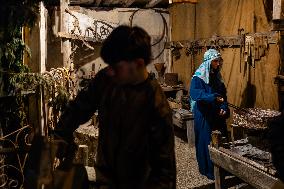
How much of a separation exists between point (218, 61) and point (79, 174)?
16.6 feet

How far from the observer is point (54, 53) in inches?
474

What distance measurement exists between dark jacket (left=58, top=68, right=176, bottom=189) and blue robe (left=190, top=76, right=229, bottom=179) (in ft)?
14.1

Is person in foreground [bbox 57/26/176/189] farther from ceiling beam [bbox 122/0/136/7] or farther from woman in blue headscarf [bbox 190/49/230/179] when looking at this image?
ceiling beam [bbox 122/0/136/7]

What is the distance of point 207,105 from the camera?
698 cm

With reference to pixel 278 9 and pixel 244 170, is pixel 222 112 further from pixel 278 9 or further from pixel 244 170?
pixel 278 9

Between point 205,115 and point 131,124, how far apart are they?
4.58 m

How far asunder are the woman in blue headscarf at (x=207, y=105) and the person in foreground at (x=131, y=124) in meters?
4.30

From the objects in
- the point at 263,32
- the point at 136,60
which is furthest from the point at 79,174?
the point at 263,32

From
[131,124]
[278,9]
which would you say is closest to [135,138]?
[131,124]

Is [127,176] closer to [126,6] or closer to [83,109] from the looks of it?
[83,109]

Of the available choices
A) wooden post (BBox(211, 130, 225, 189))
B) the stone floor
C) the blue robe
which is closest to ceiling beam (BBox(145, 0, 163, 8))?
the stone floor

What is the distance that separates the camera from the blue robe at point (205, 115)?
6887mm

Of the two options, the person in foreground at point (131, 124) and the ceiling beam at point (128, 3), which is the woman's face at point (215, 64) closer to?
the person in foreground at point (131, 124)

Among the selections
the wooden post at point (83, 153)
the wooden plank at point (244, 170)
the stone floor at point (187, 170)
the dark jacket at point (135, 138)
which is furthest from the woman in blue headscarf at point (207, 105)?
the dark jacket at point (135, 138)
